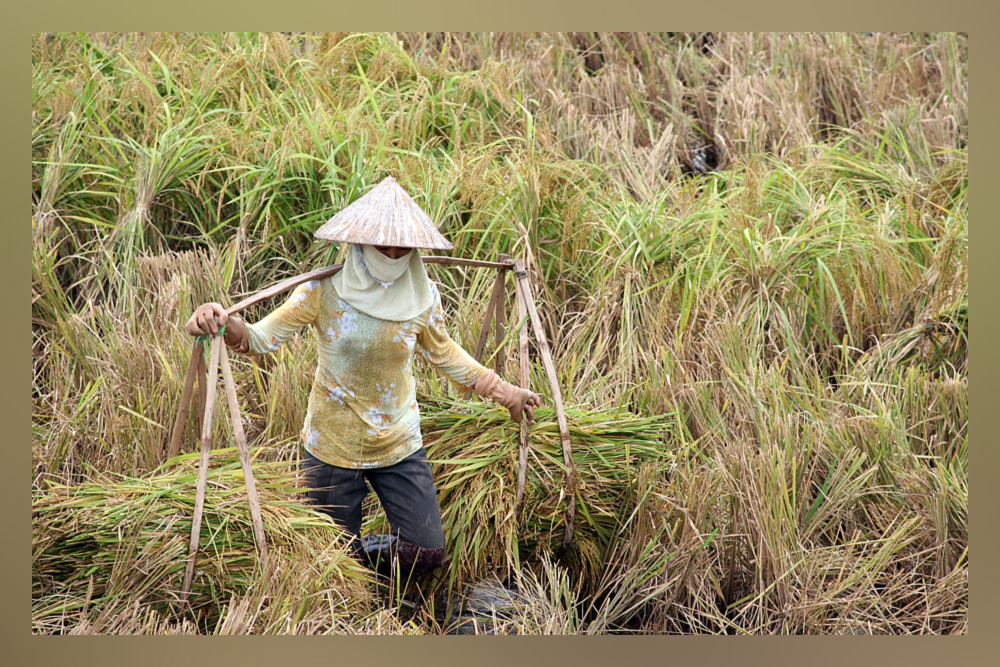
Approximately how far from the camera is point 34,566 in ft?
8.02

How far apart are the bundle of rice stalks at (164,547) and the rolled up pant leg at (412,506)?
0.19 metres

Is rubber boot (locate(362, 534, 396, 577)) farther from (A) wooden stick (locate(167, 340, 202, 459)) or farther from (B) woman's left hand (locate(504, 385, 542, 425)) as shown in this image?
(A) wooden stick (locate(167, 340, 202, 459))

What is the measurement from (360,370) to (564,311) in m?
1.17

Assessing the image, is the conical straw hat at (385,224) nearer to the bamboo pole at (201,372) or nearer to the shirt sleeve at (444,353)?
the shirt sleeve at (444,353)

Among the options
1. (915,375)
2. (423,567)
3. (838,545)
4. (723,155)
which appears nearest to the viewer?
(423,567)

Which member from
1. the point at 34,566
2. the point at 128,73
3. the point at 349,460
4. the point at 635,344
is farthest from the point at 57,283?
the point at 635,344

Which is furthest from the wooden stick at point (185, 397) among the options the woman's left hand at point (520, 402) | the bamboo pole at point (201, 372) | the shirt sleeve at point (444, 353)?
the woman's left hand at point (520, 402)

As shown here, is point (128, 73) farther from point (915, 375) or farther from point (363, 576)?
point (915, 375)

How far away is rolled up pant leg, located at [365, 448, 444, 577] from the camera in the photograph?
262 centimetres

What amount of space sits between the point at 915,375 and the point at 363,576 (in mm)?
1911

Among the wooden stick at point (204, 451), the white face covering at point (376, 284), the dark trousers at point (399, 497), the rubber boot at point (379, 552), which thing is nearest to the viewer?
the wooden stick at point (204, 451)

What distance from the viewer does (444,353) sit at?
8.60 feet

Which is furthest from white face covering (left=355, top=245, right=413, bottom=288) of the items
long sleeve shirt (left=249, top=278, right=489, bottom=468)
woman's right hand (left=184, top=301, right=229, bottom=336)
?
woman's right hand (left=184, top=301, right=229, bottom=336)

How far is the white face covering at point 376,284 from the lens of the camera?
2479mm
